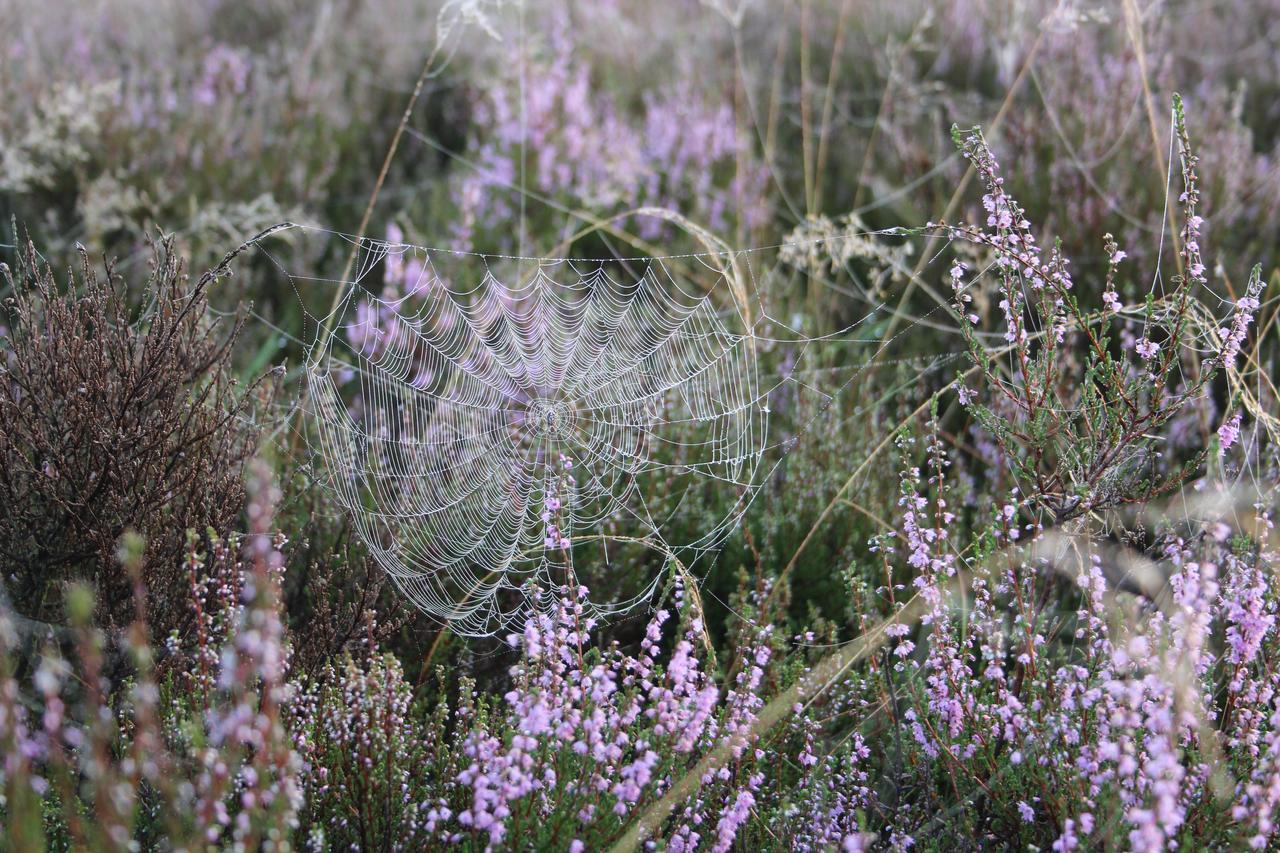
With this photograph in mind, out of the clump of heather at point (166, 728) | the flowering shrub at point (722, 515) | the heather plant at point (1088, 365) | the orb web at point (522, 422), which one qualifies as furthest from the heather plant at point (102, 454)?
the heather plant at point (1088, 365)

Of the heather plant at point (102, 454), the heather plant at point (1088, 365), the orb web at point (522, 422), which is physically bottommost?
the orb web at point (522, 422)

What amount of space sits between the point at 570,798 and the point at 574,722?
5.5 inches

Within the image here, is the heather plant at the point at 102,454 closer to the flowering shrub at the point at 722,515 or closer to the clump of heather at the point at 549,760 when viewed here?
the flowering shrub at the point at 722,515

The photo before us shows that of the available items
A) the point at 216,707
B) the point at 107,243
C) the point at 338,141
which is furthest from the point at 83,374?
the point at 338,141

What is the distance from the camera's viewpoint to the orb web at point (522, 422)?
3.21 meters

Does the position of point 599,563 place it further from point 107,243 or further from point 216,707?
point 107,243

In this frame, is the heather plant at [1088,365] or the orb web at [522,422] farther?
the orb web at [522,422]

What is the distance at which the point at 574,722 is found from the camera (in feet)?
6.47

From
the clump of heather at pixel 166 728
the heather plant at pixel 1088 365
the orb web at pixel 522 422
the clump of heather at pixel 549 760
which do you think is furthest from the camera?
the orb web at pixel 522 422

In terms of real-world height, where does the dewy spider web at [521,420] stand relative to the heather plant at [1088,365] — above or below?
below

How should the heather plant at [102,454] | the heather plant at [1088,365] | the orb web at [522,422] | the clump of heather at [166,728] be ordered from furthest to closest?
the orb web at [522,422], the heather plant at [102,454], the heather plant at [1088,365], the clump of heather at [166,728]

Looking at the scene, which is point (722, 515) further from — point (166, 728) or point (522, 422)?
point (166, 728)

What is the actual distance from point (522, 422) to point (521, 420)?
12 mm

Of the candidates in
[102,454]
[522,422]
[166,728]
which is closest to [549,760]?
[166,728]
